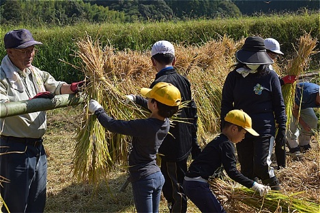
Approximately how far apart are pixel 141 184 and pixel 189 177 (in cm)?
37

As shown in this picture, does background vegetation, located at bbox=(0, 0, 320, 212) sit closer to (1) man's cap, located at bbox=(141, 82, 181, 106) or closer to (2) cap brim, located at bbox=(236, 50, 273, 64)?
(1) man's cap, located at bbox=(141, 82, 181, 106)

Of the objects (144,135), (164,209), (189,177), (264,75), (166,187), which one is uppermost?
(264,75)

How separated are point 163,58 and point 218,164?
1014 millimetres

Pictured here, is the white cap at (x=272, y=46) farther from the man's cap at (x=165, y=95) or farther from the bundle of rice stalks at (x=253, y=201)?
the man's cap at (x=165, y=95)

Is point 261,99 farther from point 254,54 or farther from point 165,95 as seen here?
point 165,95

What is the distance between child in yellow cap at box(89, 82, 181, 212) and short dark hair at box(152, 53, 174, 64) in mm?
563

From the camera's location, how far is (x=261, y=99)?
365cm

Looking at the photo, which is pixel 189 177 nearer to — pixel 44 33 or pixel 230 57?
pixel 230 57

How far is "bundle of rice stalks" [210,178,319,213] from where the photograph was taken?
3.12 metres

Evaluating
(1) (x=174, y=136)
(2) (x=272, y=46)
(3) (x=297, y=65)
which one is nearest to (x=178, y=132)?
(1) (x=174, y=136)

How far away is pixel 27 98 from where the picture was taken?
2854 millimetres

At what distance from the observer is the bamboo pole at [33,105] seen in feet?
8.15

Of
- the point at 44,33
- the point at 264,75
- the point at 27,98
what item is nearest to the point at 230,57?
the point at 264,75

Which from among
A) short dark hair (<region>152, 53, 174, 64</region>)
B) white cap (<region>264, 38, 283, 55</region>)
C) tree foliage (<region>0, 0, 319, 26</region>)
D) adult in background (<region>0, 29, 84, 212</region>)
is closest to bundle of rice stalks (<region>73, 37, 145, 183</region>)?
adult in background (<region>0, 29, 84, 212</region>)
